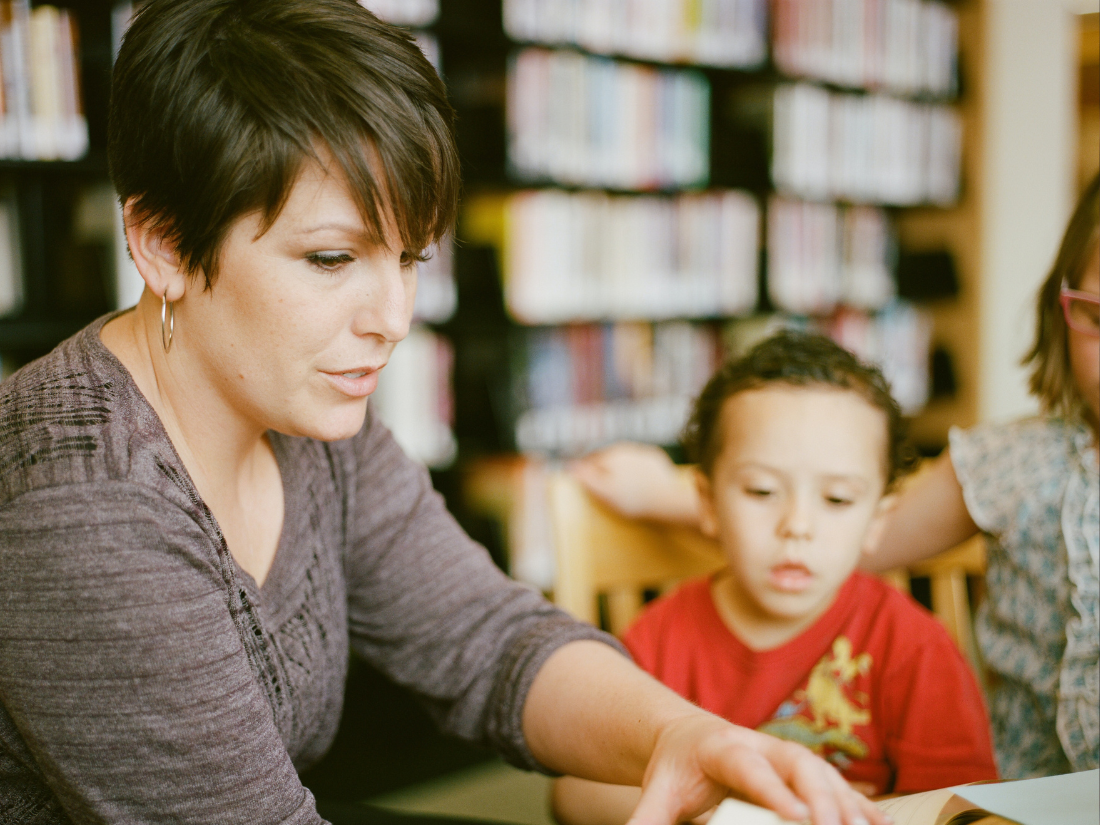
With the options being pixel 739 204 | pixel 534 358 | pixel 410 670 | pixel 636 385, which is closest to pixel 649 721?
pixel 410 670

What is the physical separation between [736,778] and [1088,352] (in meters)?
0.67

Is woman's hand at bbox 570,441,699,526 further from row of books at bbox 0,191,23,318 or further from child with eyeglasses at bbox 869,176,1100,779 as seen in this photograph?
row of books at bbox 0,191,23,318

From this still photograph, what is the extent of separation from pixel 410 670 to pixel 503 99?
65.8 inches

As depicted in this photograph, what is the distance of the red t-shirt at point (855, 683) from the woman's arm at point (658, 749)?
8.6 inches

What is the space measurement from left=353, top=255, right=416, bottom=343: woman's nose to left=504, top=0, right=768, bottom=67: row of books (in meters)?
1.72

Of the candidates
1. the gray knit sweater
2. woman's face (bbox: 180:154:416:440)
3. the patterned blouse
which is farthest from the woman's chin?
the patterned blouse

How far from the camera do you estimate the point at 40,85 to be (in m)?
1.83

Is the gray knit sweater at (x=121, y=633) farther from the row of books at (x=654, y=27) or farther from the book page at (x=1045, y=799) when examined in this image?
the row of books at (x=654, y=27)

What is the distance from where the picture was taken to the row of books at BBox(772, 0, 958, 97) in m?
2.91

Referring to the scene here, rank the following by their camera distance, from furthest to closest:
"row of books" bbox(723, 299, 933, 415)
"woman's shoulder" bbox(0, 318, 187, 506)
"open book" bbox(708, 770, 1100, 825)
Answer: "row of books" bbox(723, 299, 933, 415), "woman's shoulder" bbox(0, 318, 187, 506), "open book" bbox(708, 770, 1100, 825)

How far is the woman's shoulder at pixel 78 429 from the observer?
0.72 m

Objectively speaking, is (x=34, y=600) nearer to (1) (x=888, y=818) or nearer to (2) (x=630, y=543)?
(1) (x=888, y=818)

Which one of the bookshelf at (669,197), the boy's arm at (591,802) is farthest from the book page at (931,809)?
the bookshelf at (669,197)

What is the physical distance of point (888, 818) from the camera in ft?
2.18
